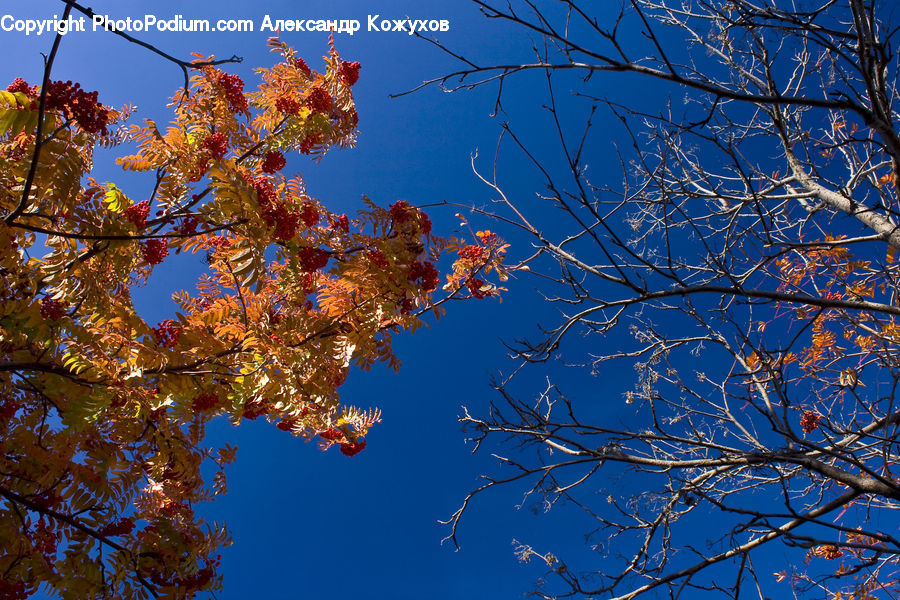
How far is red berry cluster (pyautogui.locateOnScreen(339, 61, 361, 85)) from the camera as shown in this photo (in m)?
4.30

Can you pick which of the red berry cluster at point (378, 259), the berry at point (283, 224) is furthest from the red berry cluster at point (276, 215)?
the red berry cluster at point (378, 259)

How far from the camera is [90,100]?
117 inches

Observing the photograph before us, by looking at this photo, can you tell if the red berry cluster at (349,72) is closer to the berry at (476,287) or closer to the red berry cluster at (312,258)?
the red berry cluster at (312,258)

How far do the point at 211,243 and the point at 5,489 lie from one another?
2.31 m

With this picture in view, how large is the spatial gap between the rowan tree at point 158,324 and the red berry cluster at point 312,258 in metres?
0.02

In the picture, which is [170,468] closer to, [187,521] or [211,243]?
[187,521]

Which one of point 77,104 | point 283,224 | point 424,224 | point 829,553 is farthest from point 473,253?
point 829,553

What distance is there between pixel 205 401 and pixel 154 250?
4.36ft

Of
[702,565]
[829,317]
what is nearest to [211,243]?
[702,565]

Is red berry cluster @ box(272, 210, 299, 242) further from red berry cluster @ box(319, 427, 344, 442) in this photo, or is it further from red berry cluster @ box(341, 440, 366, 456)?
red berry cluster @ box(341, 440, 366, 456)

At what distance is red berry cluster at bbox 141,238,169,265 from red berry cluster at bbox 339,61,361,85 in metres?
2.20

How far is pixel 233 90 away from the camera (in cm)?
404

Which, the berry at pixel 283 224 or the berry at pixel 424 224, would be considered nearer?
the berry at pixel 283 224

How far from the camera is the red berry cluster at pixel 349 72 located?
430 cm
